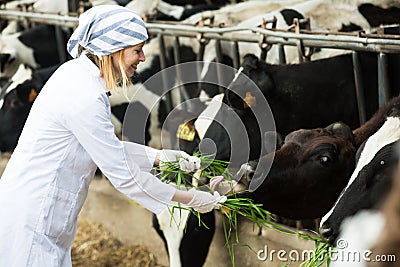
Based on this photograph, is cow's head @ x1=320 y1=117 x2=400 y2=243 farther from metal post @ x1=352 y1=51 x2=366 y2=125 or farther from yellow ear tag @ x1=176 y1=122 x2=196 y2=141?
yellow ear tag @ x1=176 y1=122 x2=196 y2=141

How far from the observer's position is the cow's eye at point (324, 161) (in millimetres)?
3516

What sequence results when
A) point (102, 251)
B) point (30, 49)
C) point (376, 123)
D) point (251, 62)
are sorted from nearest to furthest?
point (376, 123), point (251, 62), point (102, 251), point (30, 49)

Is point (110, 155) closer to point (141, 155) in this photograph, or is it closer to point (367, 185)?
point (141, 155)

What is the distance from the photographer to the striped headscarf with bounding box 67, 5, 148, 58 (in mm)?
2994

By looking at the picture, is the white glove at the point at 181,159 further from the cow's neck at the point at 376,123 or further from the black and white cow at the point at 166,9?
the black and white cow at the point at 166,9

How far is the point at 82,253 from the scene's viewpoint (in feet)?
19.9

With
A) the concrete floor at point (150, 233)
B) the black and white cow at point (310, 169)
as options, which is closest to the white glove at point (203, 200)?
the black and white cow at point (310, 169)

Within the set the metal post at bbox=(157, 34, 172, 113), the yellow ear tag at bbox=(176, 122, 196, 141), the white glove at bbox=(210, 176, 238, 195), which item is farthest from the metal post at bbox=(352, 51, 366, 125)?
the metal post at bbox=(157, 34, 172, 113)

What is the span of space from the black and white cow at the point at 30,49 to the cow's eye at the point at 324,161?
463 cm

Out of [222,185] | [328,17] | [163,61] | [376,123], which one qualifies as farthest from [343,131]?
[163,61]

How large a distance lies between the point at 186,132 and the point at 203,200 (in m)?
1.59

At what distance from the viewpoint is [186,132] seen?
4621mm

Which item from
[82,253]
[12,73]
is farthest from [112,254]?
[12,73]

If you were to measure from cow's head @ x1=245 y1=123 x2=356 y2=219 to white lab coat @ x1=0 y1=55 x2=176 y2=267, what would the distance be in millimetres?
700
